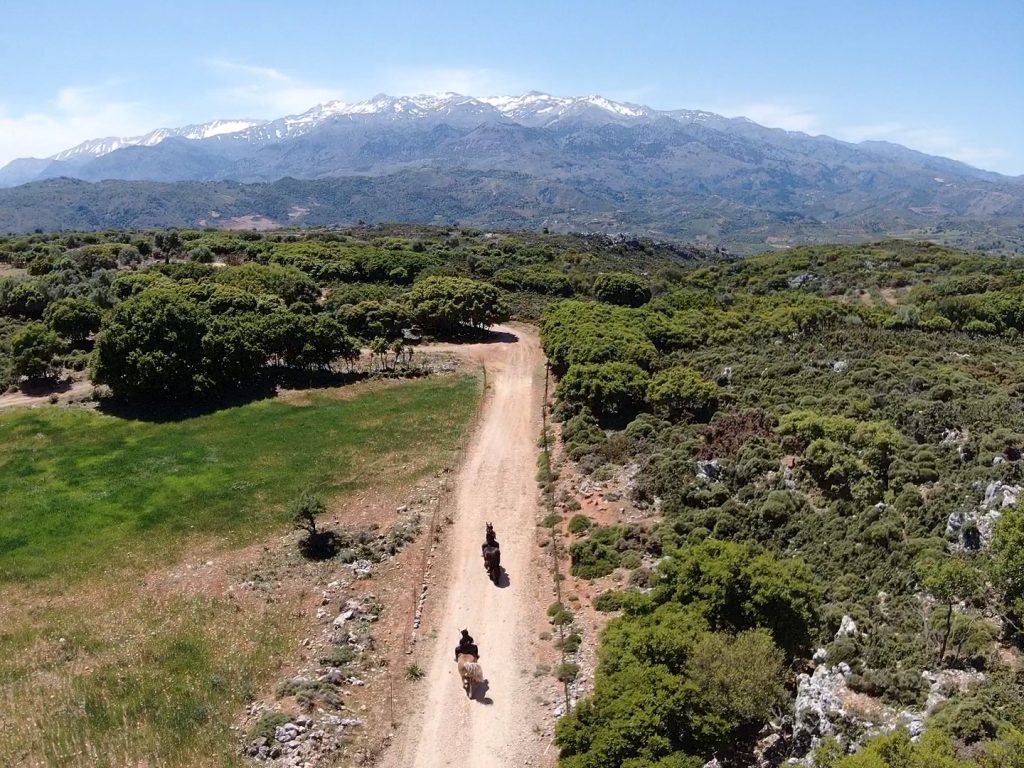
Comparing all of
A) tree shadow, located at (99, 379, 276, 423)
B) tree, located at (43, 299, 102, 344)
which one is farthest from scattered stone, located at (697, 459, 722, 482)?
tree, located at (43, 299, 102, 344)

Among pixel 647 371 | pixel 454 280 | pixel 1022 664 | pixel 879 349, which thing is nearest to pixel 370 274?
pixel 454 280

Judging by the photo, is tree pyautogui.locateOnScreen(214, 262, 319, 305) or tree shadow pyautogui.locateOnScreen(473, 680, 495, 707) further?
tree pyautogui.locateOnScreen(214, 262, 319, 305)

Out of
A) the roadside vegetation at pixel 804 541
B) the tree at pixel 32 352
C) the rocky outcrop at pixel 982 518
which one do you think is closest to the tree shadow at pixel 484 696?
the roadside vegetation at pixel 804 541

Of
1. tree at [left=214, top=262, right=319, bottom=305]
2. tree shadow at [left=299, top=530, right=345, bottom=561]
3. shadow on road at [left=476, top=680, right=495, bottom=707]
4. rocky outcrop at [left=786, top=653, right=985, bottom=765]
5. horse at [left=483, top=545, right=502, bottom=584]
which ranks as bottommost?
shadow on road at [left=476, top=680, right=495, bottom=707]

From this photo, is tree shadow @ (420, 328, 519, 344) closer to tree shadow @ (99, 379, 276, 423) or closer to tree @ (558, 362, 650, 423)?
tree shadow @ (99, 379, 276, 423)

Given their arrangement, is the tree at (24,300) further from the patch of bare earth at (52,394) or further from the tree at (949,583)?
the tree at (949,583)
